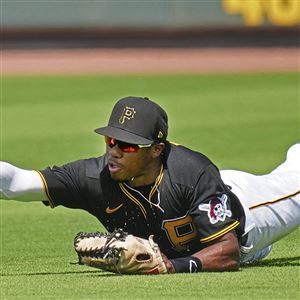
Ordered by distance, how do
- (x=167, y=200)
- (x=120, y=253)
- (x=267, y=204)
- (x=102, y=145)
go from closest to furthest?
1. (x=120, y=253)
2. (x=167, y=200)
3. (x=267, y=204)
4. (x=102, y=145)

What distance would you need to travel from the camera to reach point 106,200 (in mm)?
6164

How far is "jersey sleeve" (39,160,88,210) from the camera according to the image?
608 cm

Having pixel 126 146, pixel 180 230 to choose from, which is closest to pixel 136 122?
pixel 126 146

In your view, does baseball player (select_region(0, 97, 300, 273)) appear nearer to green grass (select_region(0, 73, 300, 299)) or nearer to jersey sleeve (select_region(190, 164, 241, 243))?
jersey sleeve (select_region(190, 164, 241, 243))

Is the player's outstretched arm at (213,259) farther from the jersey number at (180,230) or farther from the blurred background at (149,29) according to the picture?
the blurred background at (149,29)

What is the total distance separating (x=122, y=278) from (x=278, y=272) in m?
0.89

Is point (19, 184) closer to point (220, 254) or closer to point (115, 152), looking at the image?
point (115, 152)

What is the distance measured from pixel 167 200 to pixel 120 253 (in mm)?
477

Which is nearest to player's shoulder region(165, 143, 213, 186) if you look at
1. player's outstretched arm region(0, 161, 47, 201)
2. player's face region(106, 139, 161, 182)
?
player's face region(106, 139, 161, 182)

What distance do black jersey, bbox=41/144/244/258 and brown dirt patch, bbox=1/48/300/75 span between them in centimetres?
1863

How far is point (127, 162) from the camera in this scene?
19.7ft

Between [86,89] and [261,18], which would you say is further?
[261,18]

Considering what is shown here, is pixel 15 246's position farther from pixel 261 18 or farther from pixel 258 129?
pixel 261 18

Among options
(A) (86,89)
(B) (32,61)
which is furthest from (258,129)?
(B) (32,61)
